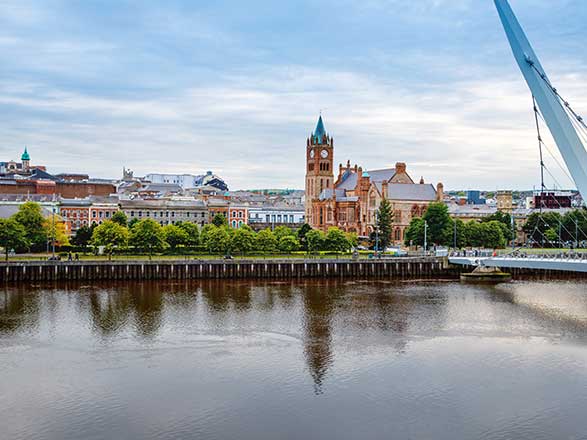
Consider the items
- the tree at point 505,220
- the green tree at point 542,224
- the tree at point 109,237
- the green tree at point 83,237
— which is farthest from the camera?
the tree at point 505,220

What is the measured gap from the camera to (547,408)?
21578mm

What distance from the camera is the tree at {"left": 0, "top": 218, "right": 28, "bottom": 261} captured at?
59.7 m

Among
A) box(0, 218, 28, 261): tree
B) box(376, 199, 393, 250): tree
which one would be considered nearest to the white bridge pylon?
box(0, 218, 28, 261): tree

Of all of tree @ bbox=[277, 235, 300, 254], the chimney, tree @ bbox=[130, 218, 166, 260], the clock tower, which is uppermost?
the clock tower

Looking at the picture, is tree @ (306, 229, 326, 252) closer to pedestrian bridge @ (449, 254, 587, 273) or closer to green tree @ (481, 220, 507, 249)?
pedestrian bridge @ (449, 254, 587, 273)

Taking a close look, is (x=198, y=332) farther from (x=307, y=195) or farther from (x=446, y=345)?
(x=307, y=195)

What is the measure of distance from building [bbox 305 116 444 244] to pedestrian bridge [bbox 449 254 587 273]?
2998 centimetres

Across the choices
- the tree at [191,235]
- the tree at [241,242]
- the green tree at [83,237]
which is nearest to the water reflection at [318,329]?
the tree at [241,242]

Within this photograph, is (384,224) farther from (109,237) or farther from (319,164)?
(109,237)

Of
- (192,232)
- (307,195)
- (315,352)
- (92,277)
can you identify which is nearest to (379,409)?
(315,352)

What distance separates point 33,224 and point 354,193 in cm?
4272

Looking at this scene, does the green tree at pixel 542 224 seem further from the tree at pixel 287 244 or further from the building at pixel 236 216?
the building at pixel 236 216

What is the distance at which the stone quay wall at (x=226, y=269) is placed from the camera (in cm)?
5284

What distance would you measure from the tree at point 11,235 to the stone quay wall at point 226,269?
25.3ft
